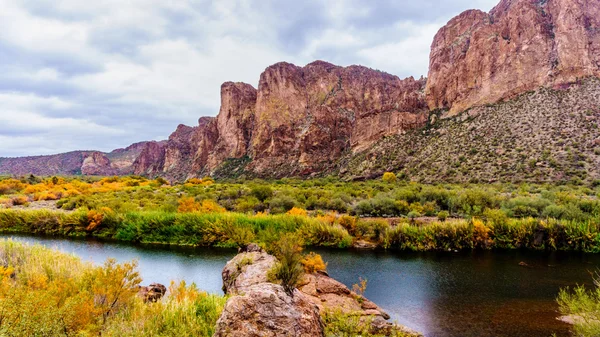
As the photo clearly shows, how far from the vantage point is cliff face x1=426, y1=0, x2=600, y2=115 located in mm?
55375

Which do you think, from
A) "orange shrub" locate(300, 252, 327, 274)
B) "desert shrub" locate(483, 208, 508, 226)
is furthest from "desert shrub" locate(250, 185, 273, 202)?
"orange shrub" locate(300, 252, 327, 274)

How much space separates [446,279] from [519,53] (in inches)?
2453

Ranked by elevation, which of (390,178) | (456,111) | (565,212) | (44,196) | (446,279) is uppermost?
(456,111)

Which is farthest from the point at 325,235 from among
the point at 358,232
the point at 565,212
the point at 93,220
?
the point at 93,220

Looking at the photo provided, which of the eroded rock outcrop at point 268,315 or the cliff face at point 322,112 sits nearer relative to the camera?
the eroded rock outcrop at point 268,315

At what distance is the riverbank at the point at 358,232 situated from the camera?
20.0m

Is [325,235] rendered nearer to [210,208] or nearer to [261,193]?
[210,208]

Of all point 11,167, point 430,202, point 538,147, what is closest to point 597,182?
point 538,147

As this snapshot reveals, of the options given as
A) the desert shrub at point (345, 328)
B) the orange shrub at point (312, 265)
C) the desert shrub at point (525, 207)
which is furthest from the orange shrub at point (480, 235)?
the desert shrub at point (345, 328)

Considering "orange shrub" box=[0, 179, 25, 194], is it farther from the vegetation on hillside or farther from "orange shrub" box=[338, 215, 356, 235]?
the vegetation on hillside

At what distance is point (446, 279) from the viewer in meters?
14.5

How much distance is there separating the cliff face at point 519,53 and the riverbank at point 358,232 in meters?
44.4

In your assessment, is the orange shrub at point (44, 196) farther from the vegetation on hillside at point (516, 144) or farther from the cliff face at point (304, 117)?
the cliff face at point (304, 117)

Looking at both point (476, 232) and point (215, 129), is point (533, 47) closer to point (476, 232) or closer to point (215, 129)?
point (476, 232)
